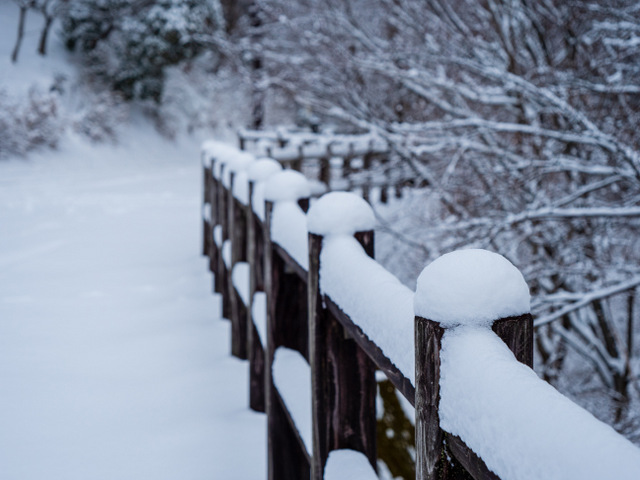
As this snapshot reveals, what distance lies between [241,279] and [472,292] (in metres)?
2.98

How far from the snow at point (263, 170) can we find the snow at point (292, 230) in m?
0.54

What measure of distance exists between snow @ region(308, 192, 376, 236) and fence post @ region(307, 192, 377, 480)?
0.06 metres

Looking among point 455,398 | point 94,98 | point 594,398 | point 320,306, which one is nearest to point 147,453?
point 320,306

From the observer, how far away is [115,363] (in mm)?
3512

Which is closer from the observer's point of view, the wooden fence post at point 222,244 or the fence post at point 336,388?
the fence post at point 336,388

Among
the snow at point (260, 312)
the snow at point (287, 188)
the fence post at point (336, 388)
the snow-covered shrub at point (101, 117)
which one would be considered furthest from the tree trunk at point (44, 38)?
the fence post at point (336, 388)

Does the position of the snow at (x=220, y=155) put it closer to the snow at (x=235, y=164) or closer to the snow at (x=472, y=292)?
the snow at (x=235, y=164)

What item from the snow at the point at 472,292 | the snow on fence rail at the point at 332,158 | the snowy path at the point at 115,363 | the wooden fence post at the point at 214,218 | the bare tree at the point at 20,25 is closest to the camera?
the snow at the point at 472,292

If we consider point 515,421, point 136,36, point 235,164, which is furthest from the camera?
point 136,36

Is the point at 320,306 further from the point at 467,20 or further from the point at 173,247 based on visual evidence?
the point at 467,20

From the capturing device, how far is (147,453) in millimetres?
2584

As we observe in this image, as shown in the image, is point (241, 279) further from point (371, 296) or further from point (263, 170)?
point (371, 296)

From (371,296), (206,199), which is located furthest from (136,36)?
(371,296)

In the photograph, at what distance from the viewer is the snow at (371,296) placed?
1016 millimetres
